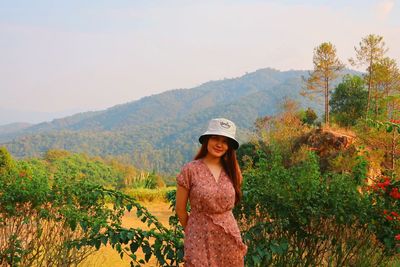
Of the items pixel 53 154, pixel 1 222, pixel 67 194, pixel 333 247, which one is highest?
pixel 67 194

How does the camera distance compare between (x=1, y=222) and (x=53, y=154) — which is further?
(x=53, y=154)

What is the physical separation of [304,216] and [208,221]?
129cm

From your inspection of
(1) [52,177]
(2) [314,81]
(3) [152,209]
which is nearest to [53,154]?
(2) [314,81]

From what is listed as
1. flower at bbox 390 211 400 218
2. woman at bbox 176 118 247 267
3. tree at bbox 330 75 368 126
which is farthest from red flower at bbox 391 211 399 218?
tree at bbox 330 75 368 126

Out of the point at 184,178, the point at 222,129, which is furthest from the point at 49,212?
the point at 222,129

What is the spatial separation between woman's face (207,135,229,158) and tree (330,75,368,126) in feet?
79.0

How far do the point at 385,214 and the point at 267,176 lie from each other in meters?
1.05

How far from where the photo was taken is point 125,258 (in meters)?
7.34

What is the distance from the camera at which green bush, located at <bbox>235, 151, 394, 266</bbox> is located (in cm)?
389

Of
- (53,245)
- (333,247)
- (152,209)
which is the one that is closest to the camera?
(333,247)

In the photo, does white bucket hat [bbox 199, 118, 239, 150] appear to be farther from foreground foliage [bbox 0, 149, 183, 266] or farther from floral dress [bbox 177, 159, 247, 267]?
foreground foliage [bbox 0, 149, 183, 266]

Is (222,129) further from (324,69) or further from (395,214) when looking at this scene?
(324,69)

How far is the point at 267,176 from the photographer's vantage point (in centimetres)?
404

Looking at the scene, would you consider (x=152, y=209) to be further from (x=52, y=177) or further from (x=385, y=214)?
(x=385, y=214)
